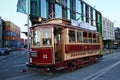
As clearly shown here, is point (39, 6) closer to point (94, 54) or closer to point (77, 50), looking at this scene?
point (94, 54)

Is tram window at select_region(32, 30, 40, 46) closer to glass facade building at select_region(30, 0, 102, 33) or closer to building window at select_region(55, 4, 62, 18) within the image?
glass facade building at select_region(30, 0, 102, 33)

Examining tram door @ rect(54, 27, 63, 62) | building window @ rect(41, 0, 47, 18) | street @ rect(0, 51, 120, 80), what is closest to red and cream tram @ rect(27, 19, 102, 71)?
tram door @ rect(54, 27, 63, 62)

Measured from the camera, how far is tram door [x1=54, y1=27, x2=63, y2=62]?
16381 mm

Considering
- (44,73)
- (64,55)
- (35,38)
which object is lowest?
(44,73)

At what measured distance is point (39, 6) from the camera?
48938 millimetres

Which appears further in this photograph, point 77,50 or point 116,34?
point 116,34

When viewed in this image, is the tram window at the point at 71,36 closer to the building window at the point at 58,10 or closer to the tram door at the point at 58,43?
the tram door at the point at 58,43

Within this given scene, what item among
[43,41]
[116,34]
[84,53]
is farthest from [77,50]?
[116,34]

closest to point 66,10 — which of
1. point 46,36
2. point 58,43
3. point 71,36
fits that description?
point 71,36

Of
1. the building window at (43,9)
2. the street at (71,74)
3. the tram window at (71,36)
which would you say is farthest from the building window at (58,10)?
the tram window at (71,36)

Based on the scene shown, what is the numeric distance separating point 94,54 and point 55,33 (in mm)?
7838

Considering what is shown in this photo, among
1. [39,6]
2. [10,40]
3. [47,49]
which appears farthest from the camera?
[10,40]

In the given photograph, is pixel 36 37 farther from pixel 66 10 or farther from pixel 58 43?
pixel 66 10

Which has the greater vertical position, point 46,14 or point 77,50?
point 46,14
